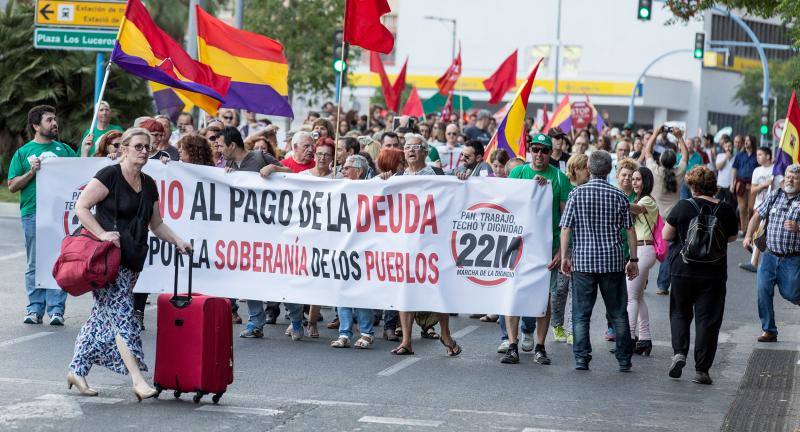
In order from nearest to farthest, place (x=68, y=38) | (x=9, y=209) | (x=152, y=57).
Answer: (x=152, y=57), (x=68, y=38), (x=9, y=209)

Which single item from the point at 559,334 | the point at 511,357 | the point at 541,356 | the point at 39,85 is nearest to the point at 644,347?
the point at 559,334

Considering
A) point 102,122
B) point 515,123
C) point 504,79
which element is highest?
point 504,79

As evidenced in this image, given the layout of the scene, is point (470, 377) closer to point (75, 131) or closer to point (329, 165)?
point (329, 165)

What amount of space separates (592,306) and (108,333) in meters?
4.02

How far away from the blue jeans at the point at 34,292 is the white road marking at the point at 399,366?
328cm

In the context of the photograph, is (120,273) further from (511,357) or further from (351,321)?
(511,357)

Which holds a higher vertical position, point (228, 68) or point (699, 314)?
point (228, 68)

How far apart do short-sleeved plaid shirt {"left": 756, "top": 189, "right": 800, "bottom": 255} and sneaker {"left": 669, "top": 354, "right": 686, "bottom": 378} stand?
2.63 metres

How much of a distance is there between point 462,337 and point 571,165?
6.83ft

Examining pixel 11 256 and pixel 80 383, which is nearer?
pixel 80 383

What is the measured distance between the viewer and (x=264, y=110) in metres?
15.0

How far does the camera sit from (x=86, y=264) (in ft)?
28.3

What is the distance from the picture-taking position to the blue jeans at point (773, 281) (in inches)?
508

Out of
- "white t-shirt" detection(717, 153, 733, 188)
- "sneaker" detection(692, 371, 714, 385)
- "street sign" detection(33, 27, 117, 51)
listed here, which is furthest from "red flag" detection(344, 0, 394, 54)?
"white t-shirt" detection(717, 153, 733, 188)
